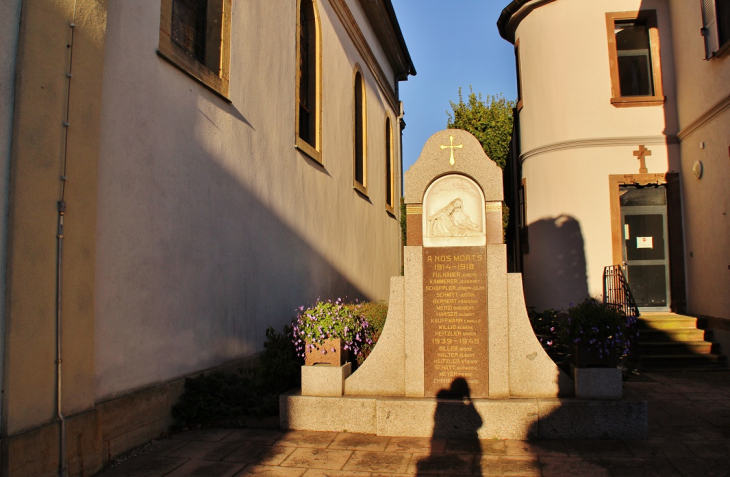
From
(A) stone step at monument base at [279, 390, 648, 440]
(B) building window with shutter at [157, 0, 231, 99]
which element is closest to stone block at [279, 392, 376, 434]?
(A) stone step at monument base at [279, 390, 648, 440]

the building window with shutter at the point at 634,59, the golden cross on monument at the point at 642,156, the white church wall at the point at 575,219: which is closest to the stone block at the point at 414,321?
the white church wall at the point at 575,219

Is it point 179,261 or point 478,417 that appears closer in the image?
point 478,417

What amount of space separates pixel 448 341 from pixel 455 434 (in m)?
0.90

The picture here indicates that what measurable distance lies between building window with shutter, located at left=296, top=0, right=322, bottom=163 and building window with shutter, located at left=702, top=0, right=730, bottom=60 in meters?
6.90

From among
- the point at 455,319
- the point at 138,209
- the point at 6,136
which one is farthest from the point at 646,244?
the point at 6,136

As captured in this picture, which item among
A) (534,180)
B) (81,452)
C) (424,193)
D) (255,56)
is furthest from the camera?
(534,180)

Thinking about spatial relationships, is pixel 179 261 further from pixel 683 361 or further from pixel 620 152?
pixel 620 152

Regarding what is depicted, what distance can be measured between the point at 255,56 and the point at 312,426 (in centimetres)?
521

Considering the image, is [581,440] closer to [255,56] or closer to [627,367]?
[627,367]

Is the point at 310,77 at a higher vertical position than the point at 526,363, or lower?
higher

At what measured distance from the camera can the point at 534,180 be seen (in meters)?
12.5

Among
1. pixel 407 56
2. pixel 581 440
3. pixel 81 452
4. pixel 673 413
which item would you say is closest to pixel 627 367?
pixel 673 413

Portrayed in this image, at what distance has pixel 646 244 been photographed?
37.1 ft

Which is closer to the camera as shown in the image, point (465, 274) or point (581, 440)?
point (581, 440)
